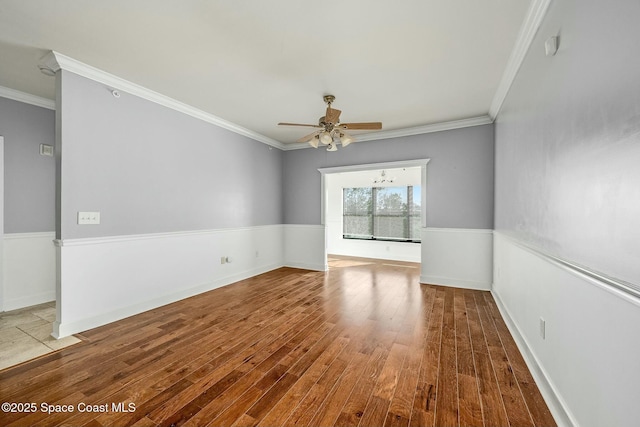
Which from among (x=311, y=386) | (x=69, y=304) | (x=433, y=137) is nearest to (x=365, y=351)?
(x=311, y=386)

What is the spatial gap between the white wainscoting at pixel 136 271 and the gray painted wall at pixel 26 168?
4.78 ft

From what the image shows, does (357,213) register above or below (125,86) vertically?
below

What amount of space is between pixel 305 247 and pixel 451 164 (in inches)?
128

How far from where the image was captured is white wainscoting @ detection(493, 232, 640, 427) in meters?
1.02

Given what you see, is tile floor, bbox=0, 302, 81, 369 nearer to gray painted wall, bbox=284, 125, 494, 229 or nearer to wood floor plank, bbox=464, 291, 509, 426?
wood floor plank, bbox=464, 291, 509, 426

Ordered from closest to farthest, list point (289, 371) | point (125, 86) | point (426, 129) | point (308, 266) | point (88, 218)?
point (289, 371), point (88, 218), point (125, 86), point (426, 129), point (308, 266)

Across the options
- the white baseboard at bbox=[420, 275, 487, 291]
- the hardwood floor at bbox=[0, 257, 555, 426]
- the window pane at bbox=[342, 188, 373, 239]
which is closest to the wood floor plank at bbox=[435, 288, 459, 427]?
the hardwood floor at bbox=[0, 257, 555, 426]

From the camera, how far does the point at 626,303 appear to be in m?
1.01

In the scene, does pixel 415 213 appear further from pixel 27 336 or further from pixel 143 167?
pixel 27 336

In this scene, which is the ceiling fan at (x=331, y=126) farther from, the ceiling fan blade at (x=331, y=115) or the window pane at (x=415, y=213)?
the window pane at (x=415, y=213)

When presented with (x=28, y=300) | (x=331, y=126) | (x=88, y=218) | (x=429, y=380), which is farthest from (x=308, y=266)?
(x=28, y=300)

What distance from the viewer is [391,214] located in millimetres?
7324

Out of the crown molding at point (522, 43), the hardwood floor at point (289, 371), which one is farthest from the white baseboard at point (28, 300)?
the crown molding at point (522, 43)

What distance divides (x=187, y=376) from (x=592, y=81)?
301cm
